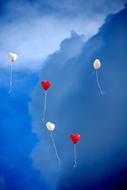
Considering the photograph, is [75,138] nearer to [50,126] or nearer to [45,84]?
[50,126]

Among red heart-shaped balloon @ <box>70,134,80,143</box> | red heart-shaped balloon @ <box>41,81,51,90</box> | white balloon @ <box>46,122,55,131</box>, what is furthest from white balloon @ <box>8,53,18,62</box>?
red heart-shaped balloon @ <box>70,134,80,143</box>

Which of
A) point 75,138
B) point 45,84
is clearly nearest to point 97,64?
point 45,84

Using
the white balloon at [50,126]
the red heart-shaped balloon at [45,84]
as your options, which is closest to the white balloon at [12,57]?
the red heart-shaped balloon at [45,84]

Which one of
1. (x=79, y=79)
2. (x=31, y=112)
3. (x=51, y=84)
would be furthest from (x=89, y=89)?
(x=31, y=112)

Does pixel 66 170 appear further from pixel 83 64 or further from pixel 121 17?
pixel 121 17

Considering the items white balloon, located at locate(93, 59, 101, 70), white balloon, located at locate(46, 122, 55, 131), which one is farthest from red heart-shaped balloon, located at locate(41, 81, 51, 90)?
white balloon, located at locate(93, 59, 101, 70)

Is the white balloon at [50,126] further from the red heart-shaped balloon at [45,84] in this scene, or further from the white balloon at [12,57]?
the white balloon at [12,57]

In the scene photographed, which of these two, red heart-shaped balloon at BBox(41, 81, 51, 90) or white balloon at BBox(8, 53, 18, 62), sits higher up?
white balloon at BBox(8, 53, 18, 62)

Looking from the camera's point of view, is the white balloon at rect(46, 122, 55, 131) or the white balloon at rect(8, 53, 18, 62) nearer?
the white balloon at rect(46, 122, 55, 131)

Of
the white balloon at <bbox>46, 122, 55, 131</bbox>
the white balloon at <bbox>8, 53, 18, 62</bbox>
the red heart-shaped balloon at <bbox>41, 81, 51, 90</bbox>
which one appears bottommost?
the white balloon at <bbox>46, 122, 55, 131</bbox>

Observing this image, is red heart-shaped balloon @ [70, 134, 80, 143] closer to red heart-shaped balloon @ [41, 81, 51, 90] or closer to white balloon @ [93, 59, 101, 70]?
red heart-shaped balloon @ [41, 81, 51, 90]

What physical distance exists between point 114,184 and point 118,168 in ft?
0.46

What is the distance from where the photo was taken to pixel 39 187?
2756mm

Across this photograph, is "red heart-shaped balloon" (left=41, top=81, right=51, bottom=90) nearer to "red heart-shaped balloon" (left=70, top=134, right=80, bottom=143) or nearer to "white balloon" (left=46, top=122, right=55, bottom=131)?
"white balloon" (left=46, top=122, right=55, bottom=131)
